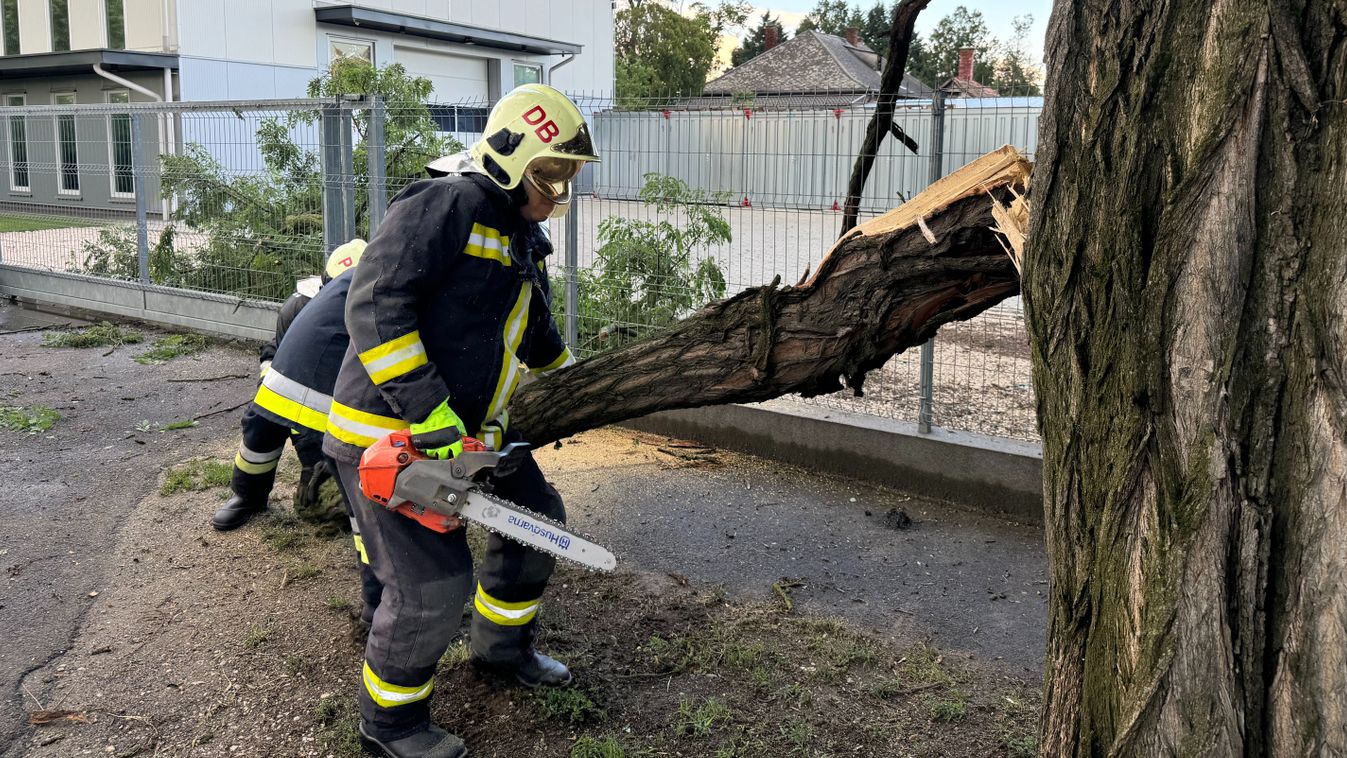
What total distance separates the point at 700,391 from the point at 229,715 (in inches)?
73.8

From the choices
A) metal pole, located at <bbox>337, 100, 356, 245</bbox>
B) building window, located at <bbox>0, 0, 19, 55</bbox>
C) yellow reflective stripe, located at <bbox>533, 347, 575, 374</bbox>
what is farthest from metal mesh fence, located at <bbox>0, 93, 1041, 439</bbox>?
building window, located at <bbox>0, 0, 19, 55</bbox>

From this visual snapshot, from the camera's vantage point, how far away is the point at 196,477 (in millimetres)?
5848

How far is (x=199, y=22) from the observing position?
68.0ft

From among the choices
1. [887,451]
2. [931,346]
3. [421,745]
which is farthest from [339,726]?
[931,346]

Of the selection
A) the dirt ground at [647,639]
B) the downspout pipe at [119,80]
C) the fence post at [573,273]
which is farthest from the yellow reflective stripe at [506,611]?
the downspout pipe at [119,80]

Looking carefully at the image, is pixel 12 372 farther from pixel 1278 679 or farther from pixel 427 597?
pixel 1278 679

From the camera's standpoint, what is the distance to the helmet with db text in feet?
10.1

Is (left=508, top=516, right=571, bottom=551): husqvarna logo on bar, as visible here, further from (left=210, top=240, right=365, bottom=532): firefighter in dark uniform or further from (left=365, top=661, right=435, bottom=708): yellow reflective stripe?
(left=210, top=240, right=365, bottom=532): firefighter in dark uniform

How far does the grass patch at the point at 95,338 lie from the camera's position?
935cm

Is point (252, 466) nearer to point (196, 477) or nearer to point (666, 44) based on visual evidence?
point (196, 477)

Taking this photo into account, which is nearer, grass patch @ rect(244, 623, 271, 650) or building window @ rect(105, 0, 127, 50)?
grass patch @ rect(244, 623, 271, 650)

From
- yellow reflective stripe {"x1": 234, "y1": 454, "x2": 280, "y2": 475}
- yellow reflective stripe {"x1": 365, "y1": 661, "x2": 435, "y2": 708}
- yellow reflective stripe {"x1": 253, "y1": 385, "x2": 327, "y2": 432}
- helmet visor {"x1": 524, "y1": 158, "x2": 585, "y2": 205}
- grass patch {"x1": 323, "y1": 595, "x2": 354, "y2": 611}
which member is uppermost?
helmet visor {"x1": 524, "y1": 158, "x2": 585, "y2": 205}

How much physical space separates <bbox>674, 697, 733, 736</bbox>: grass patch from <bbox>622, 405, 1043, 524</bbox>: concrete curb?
2256 millimetres

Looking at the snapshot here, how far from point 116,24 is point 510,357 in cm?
2191
